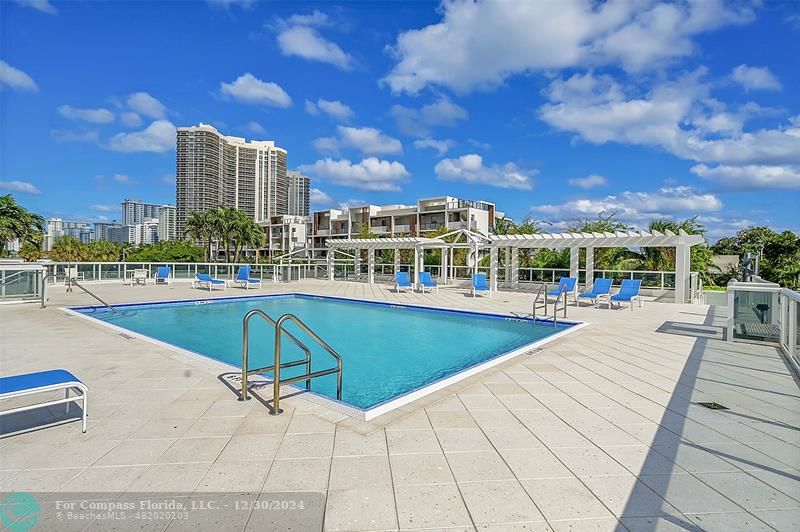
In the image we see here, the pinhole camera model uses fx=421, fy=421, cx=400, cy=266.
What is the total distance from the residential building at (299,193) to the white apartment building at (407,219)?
38.5m

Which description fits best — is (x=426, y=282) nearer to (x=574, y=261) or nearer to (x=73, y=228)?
(x=574, y=261)

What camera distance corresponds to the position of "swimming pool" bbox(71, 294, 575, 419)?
5910 mm

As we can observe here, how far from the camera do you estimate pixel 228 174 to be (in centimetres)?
7900

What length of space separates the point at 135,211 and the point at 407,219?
12587cm

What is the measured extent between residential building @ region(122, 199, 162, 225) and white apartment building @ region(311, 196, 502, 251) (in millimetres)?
105392

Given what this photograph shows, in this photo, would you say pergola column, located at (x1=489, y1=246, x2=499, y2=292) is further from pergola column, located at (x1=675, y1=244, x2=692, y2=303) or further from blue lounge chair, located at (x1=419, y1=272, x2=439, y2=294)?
pergola column, located at (x1=675, y1=244, x2=692, y2=303)

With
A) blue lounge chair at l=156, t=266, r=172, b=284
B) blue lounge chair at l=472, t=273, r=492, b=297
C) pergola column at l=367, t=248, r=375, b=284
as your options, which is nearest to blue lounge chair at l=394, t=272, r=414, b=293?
blue lounge chair at l=472, t=273, r=492, b=297

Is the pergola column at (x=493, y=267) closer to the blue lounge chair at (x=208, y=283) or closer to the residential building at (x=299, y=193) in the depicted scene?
the blue lounge chair at (x=208, y=283)

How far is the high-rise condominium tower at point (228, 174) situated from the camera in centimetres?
7200

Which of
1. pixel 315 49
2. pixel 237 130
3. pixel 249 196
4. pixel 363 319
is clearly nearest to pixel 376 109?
pixel 315 49

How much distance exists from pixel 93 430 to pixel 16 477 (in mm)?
696

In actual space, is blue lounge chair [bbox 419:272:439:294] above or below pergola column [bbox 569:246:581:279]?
below

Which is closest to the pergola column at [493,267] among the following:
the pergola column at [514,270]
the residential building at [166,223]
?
the pergola column at [514,270]

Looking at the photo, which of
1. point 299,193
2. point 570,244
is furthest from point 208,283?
point 299,193
